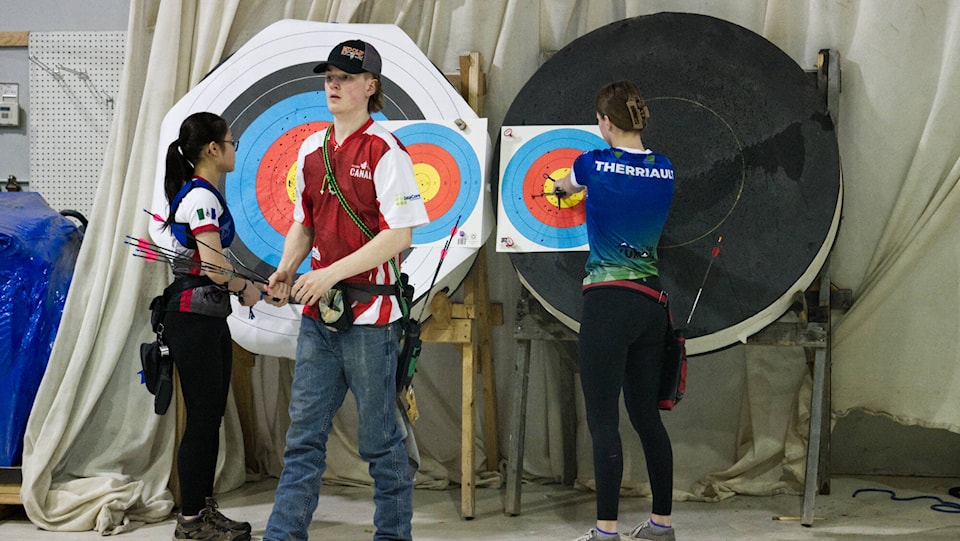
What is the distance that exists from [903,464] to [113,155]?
2742 mm

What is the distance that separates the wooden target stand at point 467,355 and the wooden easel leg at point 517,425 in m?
0.11

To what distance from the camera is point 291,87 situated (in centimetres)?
299

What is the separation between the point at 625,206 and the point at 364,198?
625mm

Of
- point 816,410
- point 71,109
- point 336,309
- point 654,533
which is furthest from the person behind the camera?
point 71,109

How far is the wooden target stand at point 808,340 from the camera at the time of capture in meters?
2.73

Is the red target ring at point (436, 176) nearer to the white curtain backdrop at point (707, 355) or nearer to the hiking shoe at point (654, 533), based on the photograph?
the white curtain backdrop at point (707, 355)

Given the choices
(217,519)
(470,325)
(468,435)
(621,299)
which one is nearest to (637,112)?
(621,299)

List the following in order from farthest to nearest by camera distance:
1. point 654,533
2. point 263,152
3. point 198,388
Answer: point 263,152 → point 198,388 → point 654,533

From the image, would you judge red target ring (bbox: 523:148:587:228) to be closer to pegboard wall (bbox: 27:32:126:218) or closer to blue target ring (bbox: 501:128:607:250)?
blue target ring (bbox: 501:128:607:250)

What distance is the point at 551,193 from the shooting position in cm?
279

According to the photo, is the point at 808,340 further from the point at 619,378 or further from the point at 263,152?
the point at 263,152

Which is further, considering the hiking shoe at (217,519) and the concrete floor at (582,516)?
the concrete floor at (582,516)

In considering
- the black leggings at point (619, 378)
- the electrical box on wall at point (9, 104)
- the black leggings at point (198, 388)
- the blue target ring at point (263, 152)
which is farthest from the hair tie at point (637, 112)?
the electrical box on wall at point (9, 104)

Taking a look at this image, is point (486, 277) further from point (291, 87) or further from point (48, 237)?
point (48, 237)
